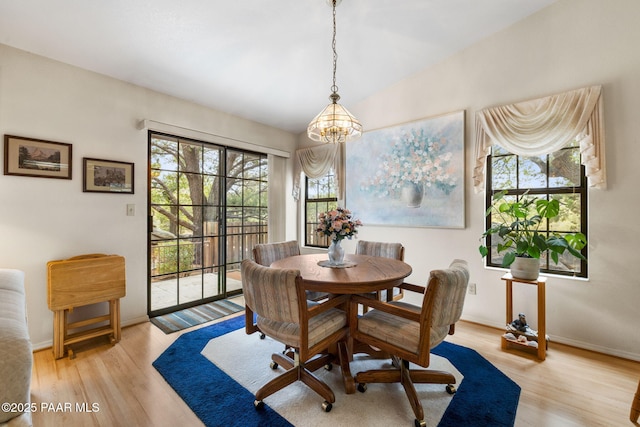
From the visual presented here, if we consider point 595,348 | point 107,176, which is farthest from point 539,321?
point 107,176

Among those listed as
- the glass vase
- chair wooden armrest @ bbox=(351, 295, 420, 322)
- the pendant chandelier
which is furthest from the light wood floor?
the pendant chandelier

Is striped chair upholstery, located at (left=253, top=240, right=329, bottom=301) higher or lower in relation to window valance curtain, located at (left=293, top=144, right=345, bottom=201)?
lower

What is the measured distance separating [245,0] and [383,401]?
3075 mm

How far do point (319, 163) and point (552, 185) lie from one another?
2907 mm

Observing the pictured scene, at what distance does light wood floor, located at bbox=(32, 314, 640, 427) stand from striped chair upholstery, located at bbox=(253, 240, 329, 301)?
107 cm

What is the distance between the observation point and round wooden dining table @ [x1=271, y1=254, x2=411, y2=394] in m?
1.75

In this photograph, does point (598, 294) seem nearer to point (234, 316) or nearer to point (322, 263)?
point (322, 263)

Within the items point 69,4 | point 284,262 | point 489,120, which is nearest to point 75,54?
point 69,4

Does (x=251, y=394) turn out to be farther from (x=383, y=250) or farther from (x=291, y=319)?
(x=383, y=250)

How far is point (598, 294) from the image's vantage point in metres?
2.44

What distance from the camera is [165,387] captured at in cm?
190

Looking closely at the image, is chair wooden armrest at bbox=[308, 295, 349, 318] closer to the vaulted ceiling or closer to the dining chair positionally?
the dining chair

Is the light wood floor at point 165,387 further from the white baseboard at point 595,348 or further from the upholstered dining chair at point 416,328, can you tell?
the upholstered dining chair at point 416,328

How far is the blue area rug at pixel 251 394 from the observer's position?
1.61m
